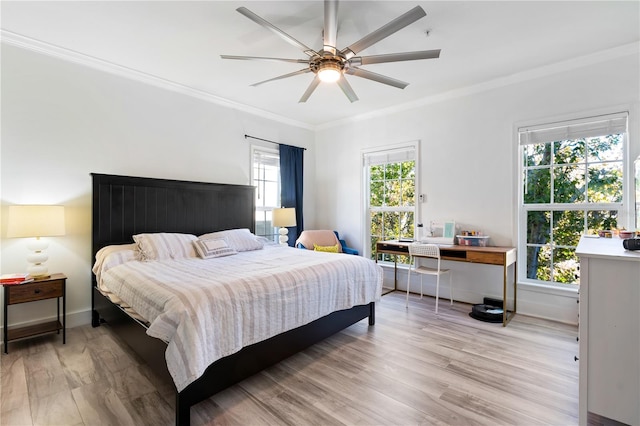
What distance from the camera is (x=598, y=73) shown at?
3.03 metres

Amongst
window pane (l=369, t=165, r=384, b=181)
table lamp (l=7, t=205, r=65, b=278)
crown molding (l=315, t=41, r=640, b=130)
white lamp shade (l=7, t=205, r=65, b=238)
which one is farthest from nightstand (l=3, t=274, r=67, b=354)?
crown molding (l=315, t=41, r=640, b=130)

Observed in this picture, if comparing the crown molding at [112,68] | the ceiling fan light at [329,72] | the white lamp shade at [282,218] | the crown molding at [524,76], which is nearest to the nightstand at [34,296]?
the crown molding at [112,68]

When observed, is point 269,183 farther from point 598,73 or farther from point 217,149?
point 598,73

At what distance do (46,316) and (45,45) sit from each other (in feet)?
8.53

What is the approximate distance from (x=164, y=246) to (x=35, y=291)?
1042 millimetres

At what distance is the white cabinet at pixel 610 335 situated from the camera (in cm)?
150

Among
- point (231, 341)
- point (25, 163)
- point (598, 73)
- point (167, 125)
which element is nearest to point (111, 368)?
point (231, 341)

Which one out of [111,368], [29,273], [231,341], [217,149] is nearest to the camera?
[231,341]

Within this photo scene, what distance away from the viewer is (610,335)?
5.09 ft

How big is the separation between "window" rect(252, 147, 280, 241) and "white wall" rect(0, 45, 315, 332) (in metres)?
0.94

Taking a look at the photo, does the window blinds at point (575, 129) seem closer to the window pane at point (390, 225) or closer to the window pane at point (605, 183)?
the window pane at point (605, 183)

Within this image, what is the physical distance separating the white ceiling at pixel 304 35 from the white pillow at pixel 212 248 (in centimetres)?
192

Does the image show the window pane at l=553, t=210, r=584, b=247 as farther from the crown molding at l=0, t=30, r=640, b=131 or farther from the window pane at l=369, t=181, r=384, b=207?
the window pane at l=369, t=181, r=384, b=207

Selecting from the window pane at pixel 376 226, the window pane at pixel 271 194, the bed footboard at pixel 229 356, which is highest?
the window pane at pixel 271 194
